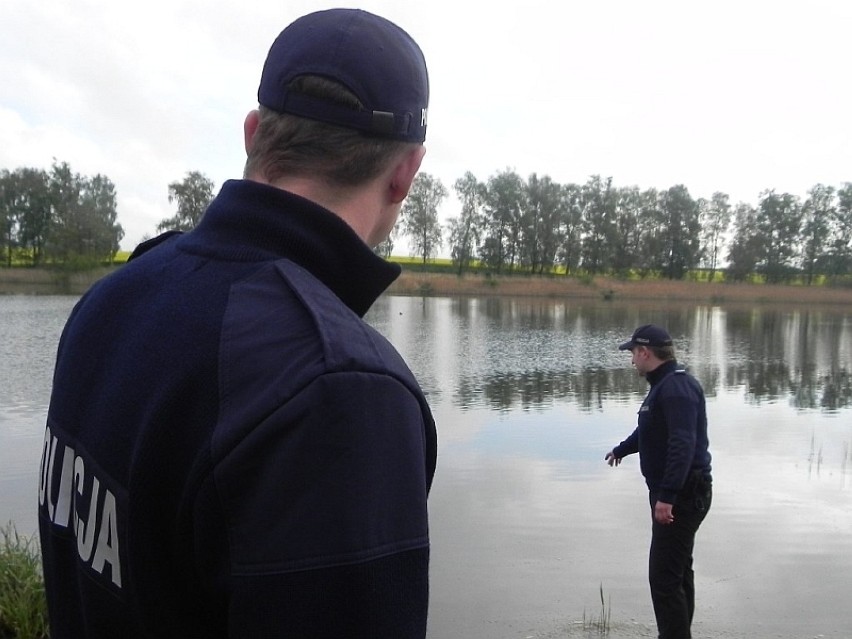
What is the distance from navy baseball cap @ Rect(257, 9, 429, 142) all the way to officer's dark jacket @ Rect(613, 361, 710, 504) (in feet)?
12.7

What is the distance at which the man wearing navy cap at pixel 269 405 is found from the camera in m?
0.92

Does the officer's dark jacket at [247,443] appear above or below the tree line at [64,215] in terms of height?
below

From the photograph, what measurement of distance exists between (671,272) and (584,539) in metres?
73.9

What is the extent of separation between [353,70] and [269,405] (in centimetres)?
54

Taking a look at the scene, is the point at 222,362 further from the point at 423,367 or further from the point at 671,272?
the point at 671,272

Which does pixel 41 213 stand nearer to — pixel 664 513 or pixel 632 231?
pixel 632 231

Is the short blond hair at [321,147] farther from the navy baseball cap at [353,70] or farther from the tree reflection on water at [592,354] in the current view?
the tree reflection on water at [592,354]

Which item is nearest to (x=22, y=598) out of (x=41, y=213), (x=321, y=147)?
(x=321, y=147)

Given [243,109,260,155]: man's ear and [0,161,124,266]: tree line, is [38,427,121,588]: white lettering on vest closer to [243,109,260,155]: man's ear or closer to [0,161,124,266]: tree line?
[243,109,260,155]: man's ear

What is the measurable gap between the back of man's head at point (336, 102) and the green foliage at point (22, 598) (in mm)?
3559

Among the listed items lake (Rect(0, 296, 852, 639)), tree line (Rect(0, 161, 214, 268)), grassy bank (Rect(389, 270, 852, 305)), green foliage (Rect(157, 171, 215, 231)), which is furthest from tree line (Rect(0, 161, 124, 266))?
lake (Rect(0, 296, 852, 639))


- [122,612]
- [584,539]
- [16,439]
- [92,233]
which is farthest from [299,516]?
[92,233]

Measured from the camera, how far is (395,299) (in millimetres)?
47250

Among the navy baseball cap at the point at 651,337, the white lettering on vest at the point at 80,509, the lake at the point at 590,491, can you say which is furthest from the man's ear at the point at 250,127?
the lake at the point at 590,491
